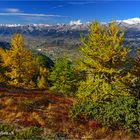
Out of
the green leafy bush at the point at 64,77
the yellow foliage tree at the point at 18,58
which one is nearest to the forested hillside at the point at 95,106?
the green leafy bush at the point at 64,77

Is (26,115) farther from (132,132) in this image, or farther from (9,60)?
(9,60)

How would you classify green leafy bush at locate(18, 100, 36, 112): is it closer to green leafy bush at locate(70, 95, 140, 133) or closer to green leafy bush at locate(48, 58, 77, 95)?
green leafy bush at locate(70, 95, 140, 133)

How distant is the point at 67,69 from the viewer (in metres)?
62.5

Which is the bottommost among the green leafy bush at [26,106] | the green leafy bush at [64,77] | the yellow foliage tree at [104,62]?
the green leafy bush at [64,77]

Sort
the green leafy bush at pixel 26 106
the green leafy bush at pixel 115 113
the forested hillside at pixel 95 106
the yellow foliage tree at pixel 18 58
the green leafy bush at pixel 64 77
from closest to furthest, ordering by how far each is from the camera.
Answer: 1. the forested hillside at pixel 95 106
2. the green leafy bush at pixel 115 113
3. the green leafy bush at pixel 26 106
4. the green leafy bush at pixel 64 77
5. the yellow foliage tree at pixel 18 58

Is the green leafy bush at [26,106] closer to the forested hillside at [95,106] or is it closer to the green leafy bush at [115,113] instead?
the forested hillside at [95,106]

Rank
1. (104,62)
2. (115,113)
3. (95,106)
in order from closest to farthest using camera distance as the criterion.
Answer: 1. (115,113)
2. (95,106)
3. (104,62)

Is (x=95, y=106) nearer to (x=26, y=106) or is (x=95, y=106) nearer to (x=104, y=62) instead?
(x=26, y=106)

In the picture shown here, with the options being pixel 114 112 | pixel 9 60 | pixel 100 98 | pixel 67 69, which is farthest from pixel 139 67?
pixel 9 60

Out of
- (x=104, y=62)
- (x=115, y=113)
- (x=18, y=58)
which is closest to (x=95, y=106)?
(x=115, y=113)

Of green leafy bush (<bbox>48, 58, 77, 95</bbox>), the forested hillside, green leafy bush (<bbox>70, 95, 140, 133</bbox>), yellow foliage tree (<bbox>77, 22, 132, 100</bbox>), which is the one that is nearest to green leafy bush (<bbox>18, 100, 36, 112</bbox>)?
the forested hillside

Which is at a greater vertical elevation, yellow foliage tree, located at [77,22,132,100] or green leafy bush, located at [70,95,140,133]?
yellow foliage tree, located at [77,22,132,100]

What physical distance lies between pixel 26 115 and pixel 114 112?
22.1 feet

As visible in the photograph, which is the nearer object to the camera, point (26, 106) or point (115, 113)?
point (115, 113)
